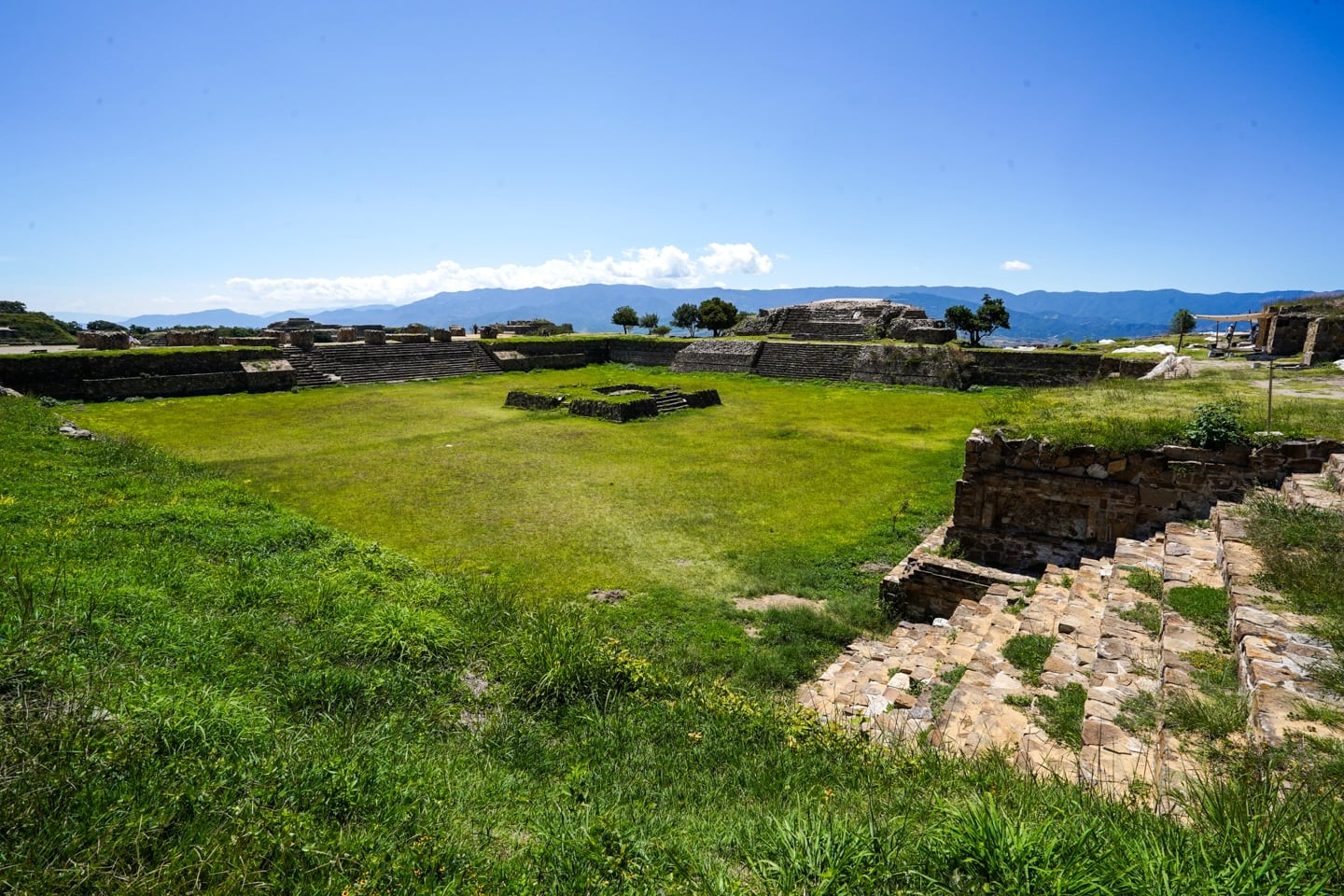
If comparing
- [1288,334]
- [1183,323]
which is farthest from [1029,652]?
[1183,323]

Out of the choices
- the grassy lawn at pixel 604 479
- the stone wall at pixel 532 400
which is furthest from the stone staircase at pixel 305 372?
the stone wall at pixel 532 400

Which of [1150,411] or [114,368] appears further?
[114,368]

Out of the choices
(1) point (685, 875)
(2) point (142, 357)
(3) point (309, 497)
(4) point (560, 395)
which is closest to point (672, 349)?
(4) point (560, 395)

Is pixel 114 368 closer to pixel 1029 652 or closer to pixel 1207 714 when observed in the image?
pixel 1029 652

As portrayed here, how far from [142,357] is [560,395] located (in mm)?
16169

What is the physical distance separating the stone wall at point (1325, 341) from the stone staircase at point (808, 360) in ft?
51.4

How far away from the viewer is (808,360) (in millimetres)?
31766

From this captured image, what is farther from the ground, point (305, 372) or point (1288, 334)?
point (1288, 334)

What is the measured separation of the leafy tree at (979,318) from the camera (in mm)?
Result: 36375

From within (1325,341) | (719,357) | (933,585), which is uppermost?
(1325,341)

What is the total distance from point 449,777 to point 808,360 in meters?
29.9

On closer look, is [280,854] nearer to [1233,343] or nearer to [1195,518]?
[1195,518]

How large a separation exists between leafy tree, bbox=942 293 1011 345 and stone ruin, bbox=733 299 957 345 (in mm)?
1450

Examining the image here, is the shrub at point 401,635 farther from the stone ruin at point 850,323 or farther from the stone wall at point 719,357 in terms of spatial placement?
the stone ruin at point 850,323
